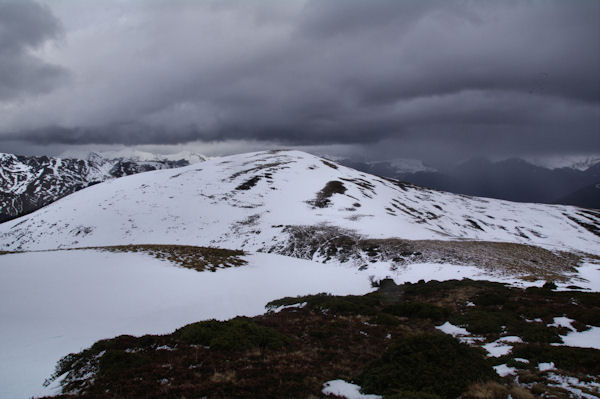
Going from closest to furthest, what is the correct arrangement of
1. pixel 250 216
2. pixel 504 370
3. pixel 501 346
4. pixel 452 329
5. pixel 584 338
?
pixel 504 370
pixel 501 346
pixel 584 338
pixel 452 329
pixel 250 216

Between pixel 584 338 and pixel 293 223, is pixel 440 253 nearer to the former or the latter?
pixel 584 338

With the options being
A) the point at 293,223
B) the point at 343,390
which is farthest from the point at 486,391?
the point at 293,223

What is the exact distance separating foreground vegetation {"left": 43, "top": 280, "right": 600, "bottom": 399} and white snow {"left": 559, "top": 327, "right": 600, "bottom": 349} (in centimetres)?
30

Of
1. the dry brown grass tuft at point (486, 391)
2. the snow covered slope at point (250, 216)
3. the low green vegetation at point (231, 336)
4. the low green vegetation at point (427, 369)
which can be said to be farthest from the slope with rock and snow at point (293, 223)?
the dry brown grass tuft at point (486, 391)

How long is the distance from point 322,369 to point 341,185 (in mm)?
81252

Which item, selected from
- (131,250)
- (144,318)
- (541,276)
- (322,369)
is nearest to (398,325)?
(322,369)

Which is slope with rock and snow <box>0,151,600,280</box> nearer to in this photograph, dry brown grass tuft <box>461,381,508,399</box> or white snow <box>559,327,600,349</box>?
white snow <box>559,327,600,349</box>

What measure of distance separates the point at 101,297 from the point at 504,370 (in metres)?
21.0

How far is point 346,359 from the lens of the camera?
1119 cm

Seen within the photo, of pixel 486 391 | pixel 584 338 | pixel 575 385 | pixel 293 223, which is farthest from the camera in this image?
pixel 293 223

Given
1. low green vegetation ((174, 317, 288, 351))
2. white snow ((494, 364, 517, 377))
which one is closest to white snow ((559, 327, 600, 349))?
white snow ((494, 364, 517, 377))

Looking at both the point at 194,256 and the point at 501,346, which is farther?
the point at 194,256

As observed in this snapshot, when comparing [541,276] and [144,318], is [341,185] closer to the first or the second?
[541,276]

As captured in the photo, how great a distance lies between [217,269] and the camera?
2706cm
